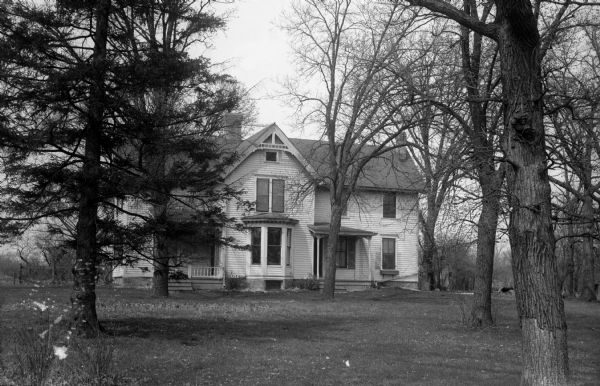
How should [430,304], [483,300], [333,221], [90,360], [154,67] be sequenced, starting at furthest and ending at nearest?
[333,221]
[430,304]
[483,300]
[154,67]
[90,360]

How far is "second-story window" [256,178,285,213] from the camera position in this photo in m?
34.6

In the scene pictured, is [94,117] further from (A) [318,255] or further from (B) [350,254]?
(B) [350,254]

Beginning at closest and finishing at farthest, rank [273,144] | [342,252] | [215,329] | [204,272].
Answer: [215,329]
[204,272]
[273,144]
[342,252]

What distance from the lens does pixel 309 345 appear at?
38.4 ft

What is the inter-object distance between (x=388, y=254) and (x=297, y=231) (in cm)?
622

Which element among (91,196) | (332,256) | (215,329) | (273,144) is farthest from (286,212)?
(91,196)

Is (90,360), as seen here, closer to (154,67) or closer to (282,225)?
(154,67)

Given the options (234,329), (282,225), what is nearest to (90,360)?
(234,329)

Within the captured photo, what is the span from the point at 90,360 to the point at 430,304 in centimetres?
1851

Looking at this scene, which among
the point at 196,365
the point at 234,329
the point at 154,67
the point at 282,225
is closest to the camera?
the point at 196,365

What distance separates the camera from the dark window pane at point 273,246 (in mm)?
33938

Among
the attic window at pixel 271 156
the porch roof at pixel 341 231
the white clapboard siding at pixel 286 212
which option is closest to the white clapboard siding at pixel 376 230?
the porch roof at pixel 341 231

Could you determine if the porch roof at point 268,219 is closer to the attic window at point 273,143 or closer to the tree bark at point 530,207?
the attic window at point 273,143

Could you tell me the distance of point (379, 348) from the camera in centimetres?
1162
